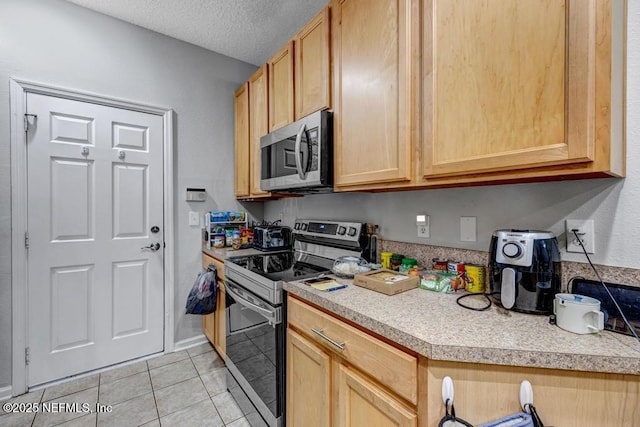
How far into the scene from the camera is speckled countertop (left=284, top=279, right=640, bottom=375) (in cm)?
66

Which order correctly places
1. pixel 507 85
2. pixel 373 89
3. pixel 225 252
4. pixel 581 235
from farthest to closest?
pixel 225 252 → pixel 373 89 → pixel 581 235 → pixel 507 85

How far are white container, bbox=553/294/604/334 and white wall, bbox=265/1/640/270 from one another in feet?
0.90

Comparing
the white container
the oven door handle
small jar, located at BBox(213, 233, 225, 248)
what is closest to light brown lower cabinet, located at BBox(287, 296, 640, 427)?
the white container

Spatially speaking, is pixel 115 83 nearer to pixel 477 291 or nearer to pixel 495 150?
pixel 495 150

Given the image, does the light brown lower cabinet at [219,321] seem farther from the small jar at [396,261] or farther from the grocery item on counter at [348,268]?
the small jar at [396,261]

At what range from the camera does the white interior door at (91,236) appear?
1.89 meters

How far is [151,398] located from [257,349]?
0.95 meters

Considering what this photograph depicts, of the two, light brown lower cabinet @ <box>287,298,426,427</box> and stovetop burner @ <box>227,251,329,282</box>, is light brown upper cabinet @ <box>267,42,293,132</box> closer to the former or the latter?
stovetop burner @ <box>227,251,329,282</box>

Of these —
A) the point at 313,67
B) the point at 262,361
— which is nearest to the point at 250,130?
the point at 313,67

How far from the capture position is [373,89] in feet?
4.04

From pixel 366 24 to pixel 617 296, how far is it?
1412 millimetres

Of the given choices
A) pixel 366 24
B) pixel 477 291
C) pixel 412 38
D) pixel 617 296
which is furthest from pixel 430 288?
pixel 366 24

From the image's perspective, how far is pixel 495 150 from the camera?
88cm

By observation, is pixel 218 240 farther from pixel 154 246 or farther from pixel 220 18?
pixel 220 18
